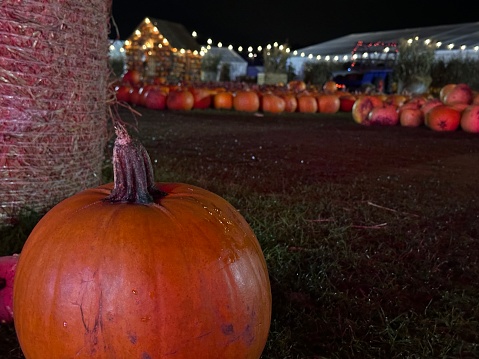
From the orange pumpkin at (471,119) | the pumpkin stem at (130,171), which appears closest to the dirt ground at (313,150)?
the orange pumpkin at (471,119)

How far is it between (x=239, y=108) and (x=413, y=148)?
6661mm

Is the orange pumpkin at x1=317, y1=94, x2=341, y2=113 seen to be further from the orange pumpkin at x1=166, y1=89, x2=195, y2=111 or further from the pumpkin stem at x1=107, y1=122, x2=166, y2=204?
the pumpkin stem at x1=107, y1=122, x2=166, y2=204

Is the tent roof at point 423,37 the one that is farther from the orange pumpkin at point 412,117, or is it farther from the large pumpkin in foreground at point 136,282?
the large pumpkin in foreground at point 136,282

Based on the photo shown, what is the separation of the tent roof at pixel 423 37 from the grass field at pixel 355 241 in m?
21.8

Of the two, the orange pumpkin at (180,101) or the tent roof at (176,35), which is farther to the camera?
the tent roof at (176,35)

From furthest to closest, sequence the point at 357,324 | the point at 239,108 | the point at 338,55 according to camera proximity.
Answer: the point at 338,55
the point at 239,108
the point at 357,324

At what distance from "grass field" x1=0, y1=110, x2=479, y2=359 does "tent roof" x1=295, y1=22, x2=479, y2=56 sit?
71.4 ft

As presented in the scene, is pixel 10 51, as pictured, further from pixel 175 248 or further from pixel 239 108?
pixel 239 108

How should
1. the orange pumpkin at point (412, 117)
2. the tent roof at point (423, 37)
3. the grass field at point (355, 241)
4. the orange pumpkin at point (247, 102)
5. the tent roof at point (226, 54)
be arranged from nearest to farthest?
the grass field at point (355, 241)
the orange pumpkin at point (412, 117)
the orange pumpkin at point (247, 102)
the tent roof at point (423, 37)
the tent roof at point (226, 54)

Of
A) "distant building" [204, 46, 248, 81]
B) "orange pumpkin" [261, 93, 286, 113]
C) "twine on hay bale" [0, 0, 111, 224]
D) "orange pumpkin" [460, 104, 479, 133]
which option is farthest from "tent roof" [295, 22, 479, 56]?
"twine on hay bale" [0, 0, 111, 224]

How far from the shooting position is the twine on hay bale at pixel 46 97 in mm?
2254

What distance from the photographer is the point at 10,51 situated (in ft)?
7.31

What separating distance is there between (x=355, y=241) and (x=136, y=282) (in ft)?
5.12

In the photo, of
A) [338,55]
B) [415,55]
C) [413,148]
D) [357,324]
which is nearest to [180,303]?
[357,324]
